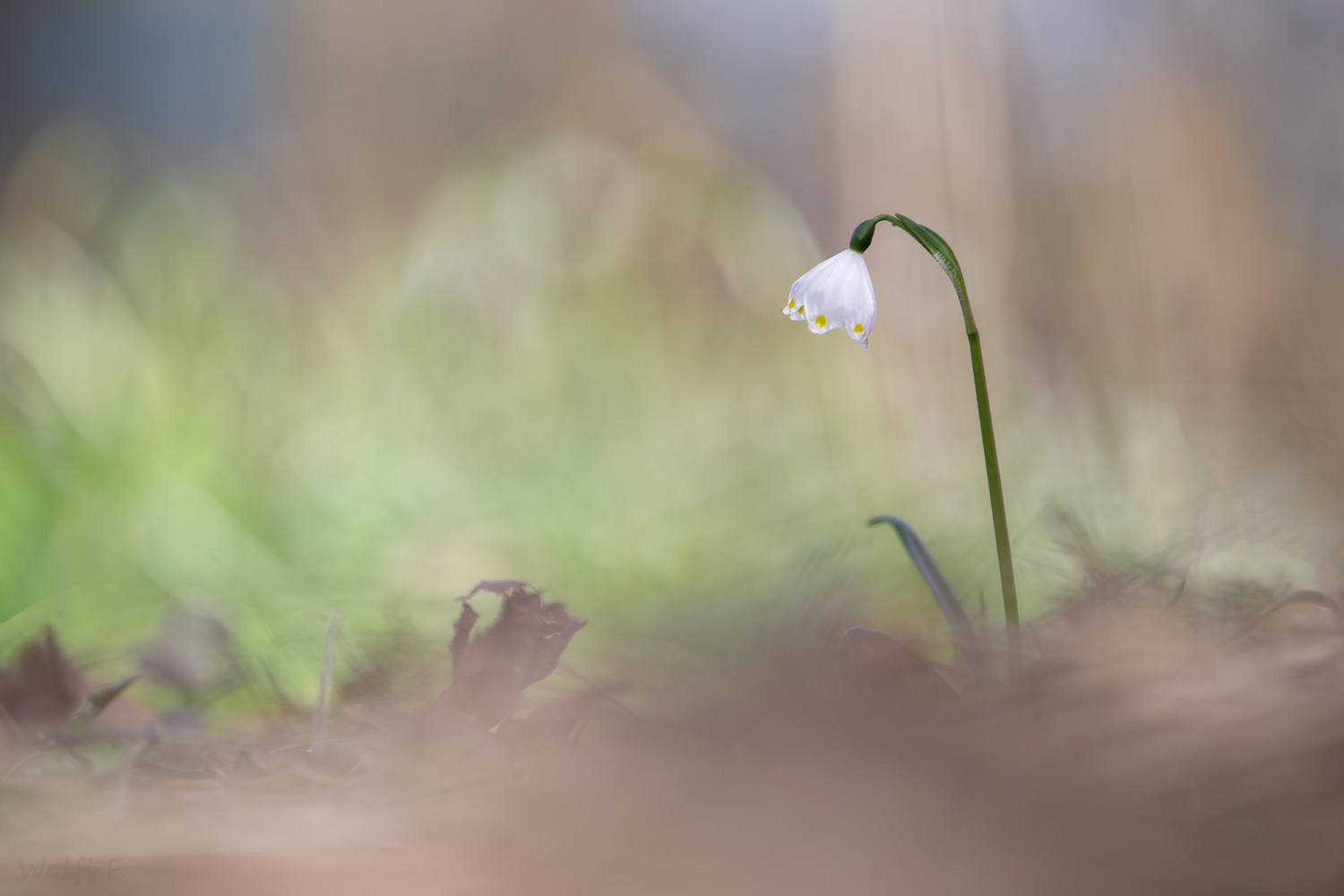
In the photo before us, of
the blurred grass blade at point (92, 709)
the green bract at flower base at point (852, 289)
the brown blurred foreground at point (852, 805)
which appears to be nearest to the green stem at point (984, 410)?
the green bract at flower base at point (852, 289)

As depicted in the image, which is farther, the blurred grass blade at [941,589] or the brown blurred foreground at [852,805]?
the blurred grass blade at [941,589]

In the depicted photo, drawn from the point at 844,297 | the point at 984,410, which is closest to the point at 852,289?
the point at 844,297

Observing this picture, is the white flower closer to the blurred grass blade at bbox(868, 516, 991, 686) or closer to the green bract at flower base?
the green bract at flower base

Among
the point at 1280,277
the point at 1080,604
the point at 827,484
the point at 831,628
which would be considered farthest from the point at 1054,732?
the point at 1280,277

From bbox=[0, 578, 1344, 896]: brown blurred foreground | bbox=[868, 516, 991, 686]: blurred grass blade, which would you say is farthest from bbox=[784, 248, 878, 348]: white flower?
bbox=[0, 578, 1344, 896]: brown blurred foreground

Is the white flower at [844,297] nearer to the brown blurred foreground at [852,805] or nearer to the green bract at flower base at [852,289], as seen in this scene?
the green bract at flower base at [852,289]

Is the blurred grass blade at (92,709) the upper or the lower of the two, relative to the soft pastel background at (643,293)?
lower

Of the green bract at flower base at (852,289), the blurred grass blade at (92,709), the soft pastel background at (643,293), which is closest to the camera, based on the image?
the blurred grass blade at (92,709)

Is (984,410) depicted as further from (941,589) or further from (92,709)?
(92,709)
